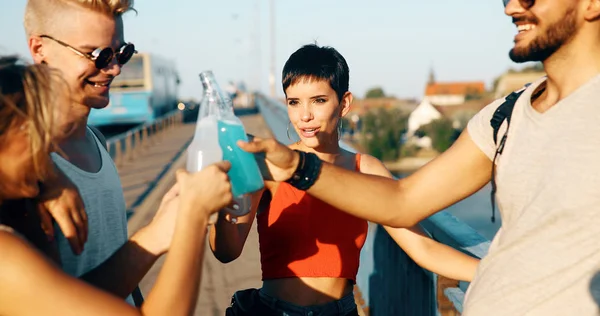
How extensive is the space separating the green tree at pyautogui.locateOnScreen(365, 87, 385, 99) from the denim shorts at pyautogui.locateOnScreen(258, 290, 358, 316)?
17352 centimetres

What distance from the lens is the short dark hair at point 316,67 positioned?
3.11m

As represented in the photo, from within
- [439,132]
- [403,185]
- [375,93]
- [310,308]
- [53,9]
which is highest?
[53,9]

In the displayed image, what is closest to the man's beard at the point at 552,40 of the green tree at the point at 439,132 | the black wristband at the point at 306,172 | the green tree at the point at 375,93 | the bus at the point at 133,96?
the black wristband at the point at 306,172

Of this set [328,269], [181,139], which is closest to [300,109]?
[328,269]

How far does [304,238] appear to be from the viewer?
9.27ft

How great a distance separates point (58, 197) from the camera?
1.89 m

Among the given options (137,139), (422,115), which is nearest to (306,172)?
(137,139)

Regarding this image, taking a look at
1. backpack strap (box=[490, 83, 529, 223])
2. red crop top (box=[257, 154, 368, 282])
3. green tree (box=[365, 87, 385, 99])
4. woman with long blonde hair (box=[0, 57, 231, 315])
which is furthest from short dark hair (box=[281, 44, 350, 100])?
green tree (box=[365, 87, 385, 99])

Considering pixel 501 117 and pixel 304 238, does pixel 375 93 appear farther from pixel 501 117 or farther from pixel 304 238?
pixel 501 117

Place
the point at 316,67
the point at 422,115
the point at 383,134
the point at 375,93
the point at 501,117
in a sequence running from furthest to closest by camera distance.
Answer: the point at 375,93 → the point at 422,115 → the point at 383,134 → the point at 316,67 → the point at 501,117

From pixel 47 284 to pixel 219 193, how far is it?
1.50 ft

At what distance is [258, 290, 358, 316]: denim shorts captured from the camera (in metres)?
2.74

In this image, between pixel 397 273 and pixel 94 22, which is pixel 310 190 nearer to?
pixel 94 22

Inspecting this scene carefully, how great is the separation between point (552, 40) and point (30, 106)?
1.42 metres
